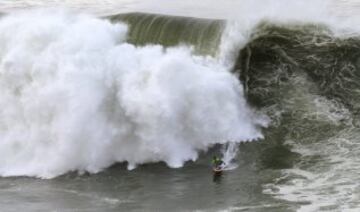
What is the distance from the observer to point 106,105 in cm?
1396

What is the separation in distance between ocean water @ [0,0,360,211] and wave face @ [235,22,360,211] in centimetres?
3

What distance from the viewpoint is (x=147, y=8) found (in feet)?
60.5

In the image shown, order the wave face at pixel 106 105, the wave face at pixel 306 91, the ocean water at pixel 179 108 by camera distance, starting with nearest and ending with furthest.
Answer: the ocean water at pixel 179 108
the wave face at pixel 306 91
the wave face at pixel 106 105

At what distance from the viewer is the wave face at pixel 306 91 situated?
1257 centimetres

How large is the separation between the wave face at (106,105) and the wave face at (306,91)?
67cm

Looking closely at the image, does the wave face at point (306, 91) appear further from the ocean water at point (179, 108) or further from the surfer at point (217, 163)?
the surfer at point (217, 163)

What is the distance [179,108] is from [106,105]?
1.65 metres

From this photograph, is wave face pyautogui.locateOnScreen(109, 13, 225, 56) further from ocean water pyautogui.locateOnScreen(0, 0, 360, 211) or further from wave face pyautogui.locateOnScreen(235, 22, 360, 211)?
wave face pyautogui.locateOnScreen(235, 22, 360, 211)

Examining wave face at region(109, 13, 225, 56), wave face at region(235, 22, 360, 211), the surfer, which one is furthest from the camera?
wave face at region(109, 13, 225, 56)

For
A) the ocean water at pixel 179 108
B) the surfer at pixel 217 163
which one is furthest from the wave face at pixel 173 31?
the surfer at pixel 217 163

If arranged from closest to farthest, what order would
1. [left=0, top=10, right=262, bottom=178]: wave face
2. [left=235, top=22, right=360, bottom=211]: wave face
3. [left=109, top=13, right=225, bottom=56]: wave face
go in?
[left=235, top=22, right=360, bottom=211]: wave face, [left=0, top=10, right=262, bottom=178]: wave face, [left=109, top=13, right=225, bottom=56]: wave face

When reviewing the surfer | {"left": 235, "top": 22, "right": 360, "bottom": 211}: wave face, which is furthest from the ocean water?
the surfer

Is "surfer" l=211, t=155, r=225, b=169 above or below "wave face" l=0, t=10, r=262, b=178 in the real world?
below

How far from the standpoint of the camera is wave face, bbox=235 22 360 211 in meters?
12.6
